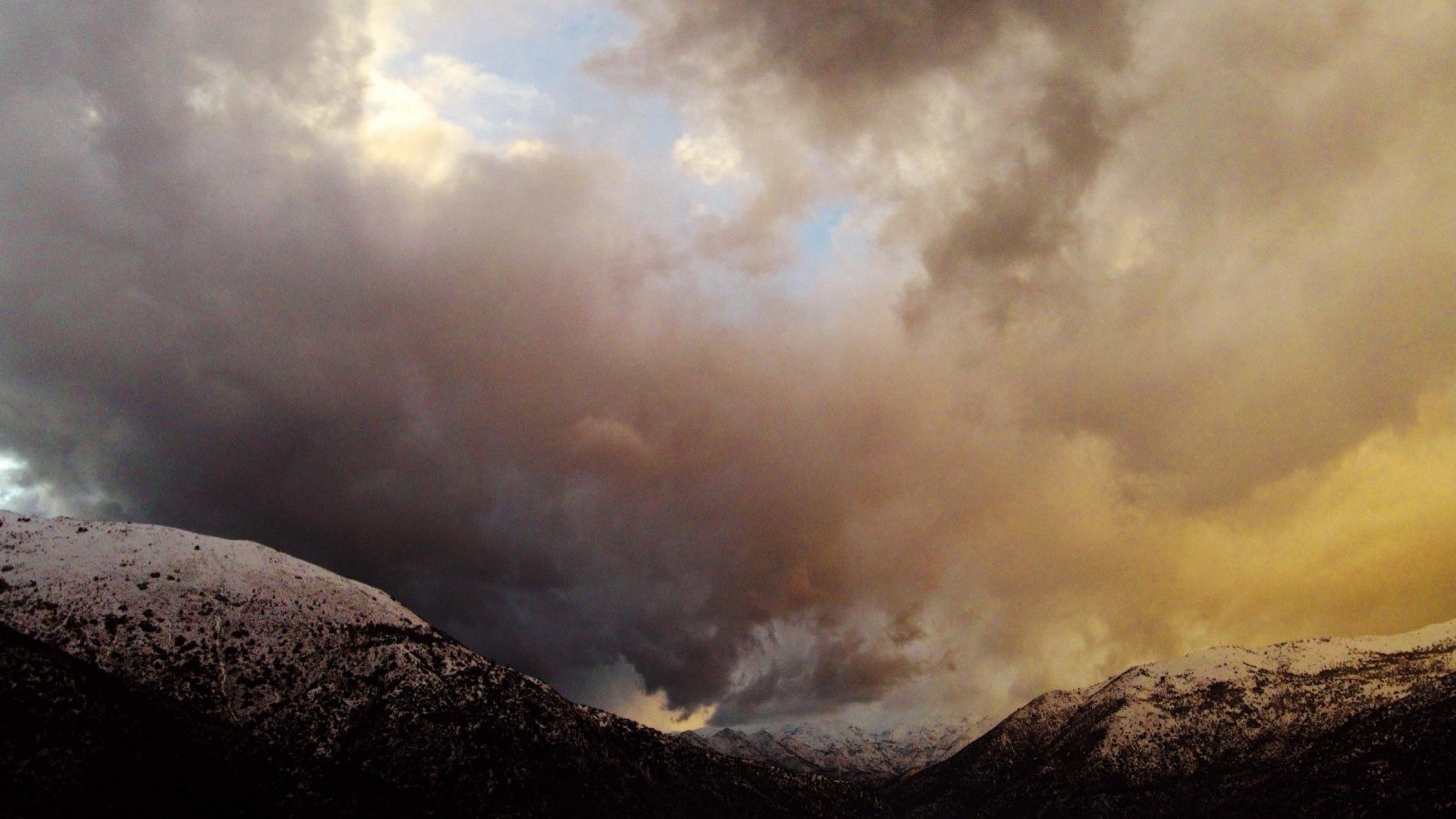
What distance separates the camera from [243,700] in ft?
442

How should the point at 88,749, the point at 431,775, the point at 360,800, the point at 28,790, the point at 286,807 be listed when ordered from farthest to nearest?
the point at 431,775, the point at 360,800, the point at 286,807, the point at 88,749, the point at 28,790

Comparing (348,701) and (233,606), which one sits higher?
(233,606)

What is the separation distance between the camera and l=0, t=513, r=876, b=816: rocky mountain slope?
370ft

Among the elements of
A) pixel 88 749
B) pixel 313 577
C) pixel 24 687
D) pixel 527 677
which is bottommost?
pixel 88 749

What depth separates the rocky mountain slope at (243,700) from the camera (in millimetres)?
112812

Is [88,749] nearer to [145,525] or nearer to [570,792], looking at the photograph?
[145,525]

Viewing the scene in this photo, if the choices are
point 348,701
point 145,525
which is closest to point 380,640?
point 348,701

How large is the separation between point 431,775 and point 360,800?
14.6m

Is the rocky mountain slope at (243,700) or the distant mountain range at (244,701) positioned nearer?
the distant mountain range at (244,701)

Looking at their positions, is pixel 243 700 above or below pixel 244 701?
above

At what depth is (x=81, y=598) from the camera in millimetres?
Answer: 134625

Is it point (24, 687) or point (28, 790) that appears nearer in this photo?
point (28, 790)

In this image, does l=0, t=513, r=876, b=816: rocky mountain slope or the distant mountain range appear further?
l=0, t=513, r=876, b=816: rocky mountain slope

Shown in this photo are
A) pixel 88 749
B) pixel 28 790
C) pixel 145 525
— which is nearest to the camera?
pixel 28 790
